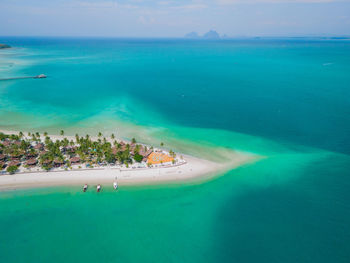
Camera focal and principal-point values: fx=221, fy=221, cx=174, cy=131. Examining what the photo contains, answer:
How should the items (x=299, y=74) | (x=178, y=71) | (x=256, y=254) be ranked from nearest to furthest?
(x=256, y=254), (x=299, y=74), (x=178, y=71)

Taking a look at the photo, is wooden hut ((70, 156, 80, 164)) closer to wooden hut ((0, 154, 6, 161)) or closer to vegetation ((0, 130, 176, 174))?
vegetation ((0, 130, 176, 174))

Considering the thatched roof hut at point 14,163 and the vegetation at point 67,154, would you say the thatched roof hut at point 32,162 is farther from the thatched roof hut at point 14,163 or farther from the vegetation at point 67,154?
the thatched roof hut at point 14,163

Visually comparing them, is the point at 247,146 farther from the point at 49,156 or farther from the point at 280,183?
the point at 49,156

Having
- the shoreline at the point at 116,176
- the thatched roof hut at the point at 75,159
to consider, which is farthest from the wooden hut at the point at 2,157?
the thatched roof hut at the point at 75,159

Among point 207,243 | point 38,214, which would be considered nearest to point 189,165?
point 207,243

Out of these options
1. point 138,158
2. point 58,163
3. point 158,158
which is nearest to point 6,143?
point 58,163

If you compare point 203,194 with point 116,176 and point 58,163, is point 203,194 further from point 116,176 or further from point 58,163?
point 58,163

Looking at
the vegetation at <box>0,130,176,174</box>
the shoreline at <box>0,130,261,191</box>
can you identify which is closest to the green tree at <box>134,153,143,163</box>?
the vegetation at <box>0,130,176,174</box>

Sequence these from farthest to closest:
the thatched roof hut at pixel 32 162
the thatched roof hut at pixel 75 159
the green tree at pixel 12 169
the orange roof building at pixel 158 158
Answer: the orange roof building at pixel 158 158 → the thatched roof hut at pixel 75 159 → the thatched roof hut at pixel 32 162 → the green tree at pixel 12 169
